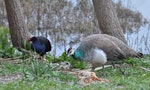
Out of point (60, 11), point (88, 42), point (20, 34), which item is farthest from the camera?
point (60, 11)

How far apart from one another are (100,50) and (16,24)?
5.79m

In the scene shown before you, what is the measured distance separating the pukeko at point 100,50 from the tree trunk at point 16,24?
5.26 metres

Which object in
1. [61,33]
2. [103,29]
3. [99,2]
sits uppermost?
[99,2]

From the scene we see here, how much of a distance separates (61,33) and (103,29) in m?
5.20

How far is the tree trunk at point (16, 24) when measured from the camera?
1211 cm

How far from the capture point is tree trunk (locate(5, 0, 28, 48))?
12.1m

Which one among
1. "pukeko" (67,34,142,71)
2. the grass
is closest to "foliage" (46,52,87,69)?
"pukeko" (67,34,142,71)

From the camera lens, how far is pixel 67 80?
241 inches

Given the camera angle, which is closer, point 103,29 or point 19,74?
point 19,74

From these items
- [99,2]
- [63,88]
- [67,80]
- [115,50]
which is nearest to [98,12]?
[99,2]

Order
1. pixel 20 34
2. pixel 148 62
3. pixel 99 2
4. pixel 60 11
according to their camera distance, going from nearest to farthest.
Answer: pixel 148 62
pixel 99 2
pixel 20 34
pixel 60 11

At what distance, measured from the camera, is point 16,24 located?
12258 mm

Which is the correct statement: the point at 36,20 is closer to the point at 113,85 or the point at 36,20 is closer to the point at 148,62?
the point at 148,62

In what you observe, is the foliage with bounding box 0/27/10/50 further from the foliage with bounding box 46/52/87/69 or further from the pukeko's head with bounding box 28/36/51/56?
the foliage with bounding box 46/52/87/69
